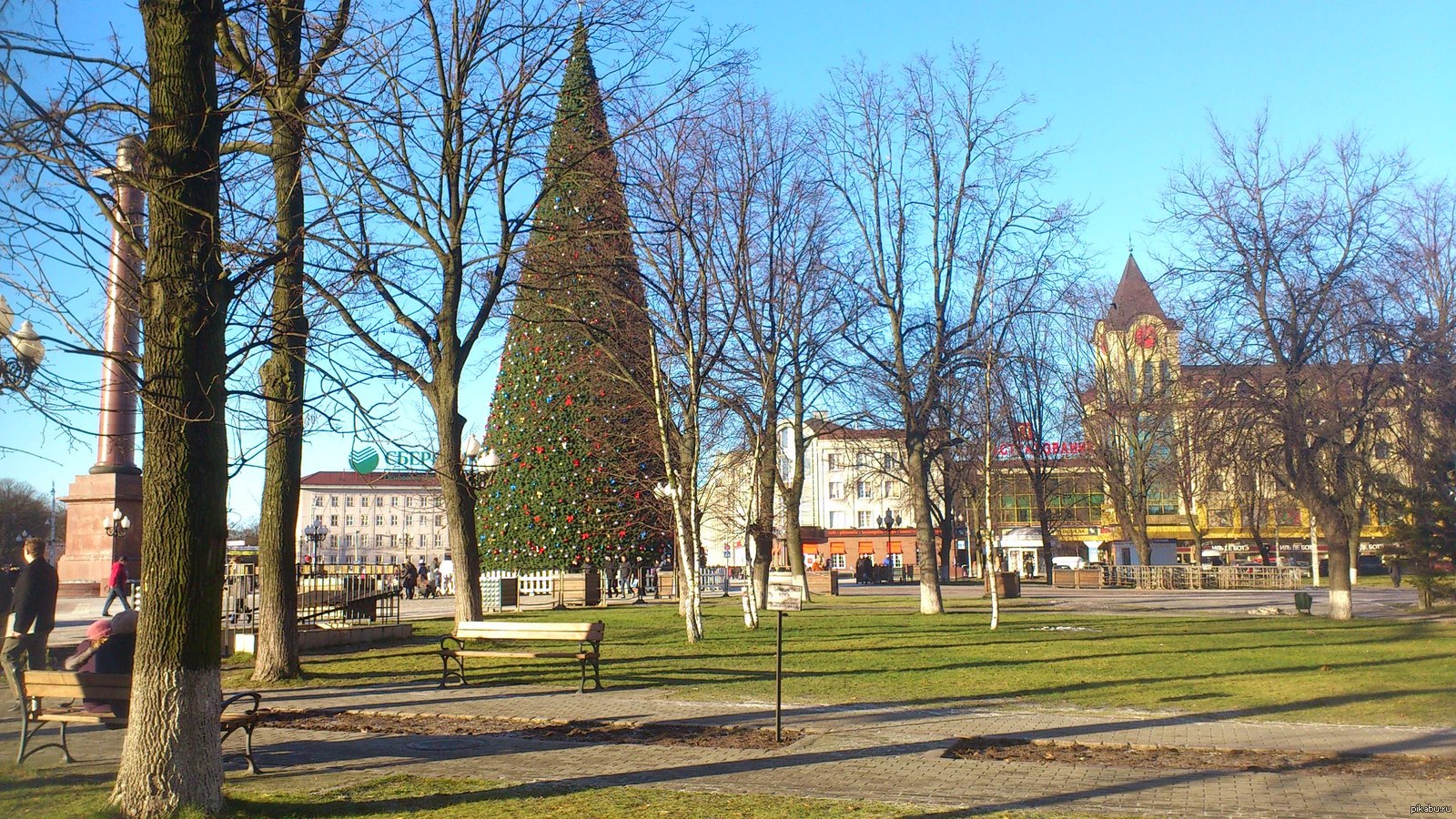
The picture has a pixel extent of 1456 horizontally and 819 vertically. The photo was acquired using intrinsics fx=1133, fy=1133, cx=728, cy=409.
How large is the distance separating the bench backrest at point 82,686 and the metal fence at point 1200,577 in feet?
Result: 146

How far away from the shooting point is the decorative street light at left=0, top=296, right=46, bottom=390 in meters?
7.13

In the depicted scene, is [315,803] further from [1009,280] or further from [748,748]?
[1009,280]

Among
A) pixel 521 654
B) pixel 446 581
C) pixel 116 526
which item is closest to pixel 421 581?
pixel 446 581

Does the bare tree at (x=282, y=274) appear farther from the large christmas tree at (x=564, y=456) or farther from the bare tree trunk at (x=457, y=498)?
the large christmas tree at (x=564, y=456)

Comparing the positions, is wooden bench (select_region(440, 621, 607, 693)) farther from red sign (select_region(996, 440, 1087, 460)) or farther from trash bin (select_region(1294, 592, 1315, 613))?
red sign (select_region(996, 440, 1087, 460))

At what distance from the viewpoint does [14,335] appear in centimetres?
710

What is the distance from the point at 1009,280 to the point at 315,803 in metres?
20.7

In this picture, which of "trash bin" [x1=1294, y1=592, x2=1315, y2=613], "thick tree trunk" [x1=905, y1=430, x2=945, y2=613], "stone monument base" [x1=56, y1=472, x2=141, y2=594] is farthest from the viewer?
"stone monument base" [x1=56, y1=472, x2=141, y2=594]

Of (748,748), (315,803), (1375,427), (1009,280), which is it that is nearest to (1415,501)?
(1375,427)

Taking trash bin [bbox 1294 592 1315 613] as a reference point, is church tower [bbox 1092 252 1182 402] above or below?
above

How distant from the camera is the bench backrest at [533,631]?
1364 centimetres

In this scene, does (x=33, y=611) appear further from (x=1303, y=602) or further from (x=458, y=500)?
(x=1303, y=602)

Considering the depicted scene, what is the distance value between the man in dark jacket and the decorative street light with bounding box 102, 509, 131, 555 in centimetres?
1981

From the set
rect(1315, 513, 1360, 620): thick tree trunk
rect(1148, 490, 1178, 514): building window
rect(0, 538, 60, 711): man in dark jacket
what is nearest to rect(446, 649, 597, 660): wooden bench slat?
rect(0, 538, 60, 711): man in dark jacket
